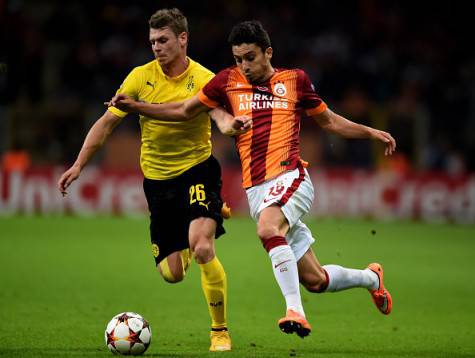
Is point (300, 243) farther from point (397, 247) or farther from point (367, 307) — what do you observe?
point (397, 247)

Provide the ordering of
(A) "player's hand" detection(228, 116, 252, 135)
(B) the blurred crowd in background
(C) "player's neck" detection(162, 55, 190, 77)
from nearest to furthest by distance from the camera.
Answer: (A) "player's hand" detection(228, 116, 252, 135) → (C) "player's neck" detection(162, 55, 190, 77) → (B) the blurred crowd in background

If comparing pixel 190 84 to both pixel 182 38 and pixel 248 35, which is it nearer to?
pixel 182 38

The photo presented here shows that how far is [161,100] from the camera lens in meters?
7.47

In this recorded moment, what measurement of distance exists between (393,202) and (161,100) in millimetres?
13068

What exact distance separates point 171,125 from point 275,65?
533 inches

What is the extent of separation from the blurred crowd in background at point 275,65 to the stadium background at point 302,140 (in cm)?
4

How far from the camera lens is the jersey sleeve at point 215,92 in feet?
22.5

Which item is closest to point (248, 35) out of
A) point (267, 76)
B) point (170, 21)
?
point (267, 76)

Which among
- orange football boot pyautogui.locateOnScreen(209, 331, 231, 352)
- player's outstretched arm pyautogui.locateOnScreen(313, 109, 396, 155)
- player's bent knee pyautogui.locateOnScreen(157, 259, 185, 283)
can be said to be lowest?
orange football boot pyautogui.locateOnScreen(209, 331, 231, 352)

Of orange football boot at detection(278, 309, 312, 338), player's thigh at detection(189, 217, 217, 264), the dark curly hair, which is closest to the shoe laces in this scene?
player's thigh at detection(189, 217, 217, 264)

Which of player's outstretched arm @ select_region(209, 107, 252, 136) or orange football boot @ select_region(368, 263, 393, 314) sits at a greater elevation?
player's outstretched arm @ select_region(209, 107, 252, 136)

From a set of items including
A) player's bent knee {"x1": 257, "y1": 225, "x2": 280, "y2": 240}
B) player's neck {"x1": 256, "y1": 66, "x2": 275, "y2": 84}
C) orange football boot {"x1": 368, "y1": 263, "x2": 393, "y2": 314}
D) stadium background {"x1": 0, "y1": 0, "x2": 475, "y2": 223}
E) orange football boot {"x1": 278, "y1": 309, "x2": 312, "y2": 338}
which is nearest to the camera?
orange football boot {"x1": 278, "y1": 309, "x2": 312, "y2": 338}

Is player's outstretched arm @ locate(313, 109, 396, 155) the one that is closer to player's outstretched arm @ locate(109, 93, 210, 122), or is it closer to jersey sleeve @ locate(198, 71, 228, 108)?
jersey sleeve @ locate(198, 71, 228, 108)

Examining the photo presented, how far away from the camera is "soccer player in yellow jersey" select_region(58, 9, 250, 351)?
694 centimetres
